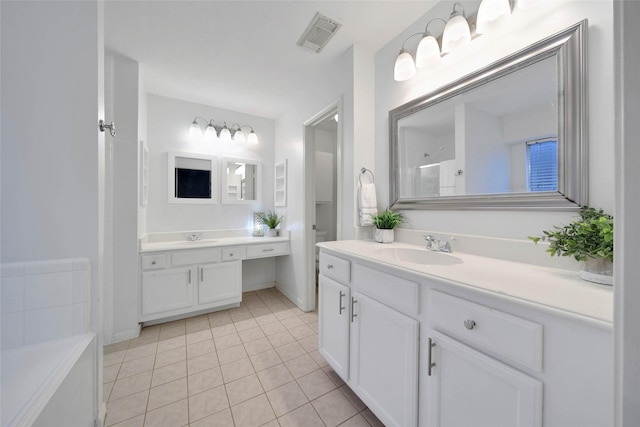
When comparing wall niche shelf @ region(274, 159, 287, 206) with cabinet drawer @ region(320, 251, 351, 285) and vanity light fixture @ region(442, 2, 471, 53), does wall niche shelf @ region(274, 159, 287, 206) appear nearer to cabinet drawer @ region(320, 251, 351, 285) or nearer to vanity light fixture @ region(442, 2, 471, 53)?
cabinet drawer @ region(320, 251, 351, 285)

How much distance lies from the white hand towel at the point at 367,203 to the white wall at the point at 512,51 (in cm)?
12

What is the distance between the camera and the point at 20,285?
0.95m

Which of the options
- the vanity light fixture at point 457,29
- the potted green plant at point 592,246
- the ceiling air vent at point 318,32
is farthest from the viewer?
the ceiling air vent at point 318,32

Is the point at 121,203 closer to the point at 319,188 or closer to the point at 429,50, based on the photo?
the point at 319,188

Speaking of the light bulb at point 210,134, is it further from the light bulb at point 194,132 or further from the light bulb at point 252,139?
the light bulb at point 252,139

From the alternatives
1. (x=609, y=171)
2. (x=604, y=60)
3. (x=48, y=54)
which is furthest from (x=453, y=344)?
(x=48, y=54)

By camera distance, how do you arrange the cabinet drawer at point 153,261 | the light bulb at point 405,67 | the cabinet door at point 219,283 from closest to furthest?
the light bulb at point 405,67
the cabinet drawer at point 153,261
the cabinet door at point 219,283

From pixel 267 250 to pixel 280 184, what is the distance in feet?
2.96

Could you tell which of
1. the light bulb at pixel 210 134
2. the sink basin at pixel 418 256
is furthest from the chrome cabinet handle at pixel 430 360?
the light bulb at pixel 210 134

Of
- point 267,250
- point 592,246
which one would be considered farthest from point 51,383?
point 267,250

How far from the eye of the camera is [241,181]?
3.12 metres

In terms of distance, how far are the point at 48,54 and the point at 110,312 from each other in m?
1.89

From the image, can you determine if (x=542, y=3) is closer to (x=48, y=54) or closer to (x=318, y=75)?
(x=318, y=75)

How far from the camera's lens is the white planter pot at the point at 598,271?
0.72 meters
